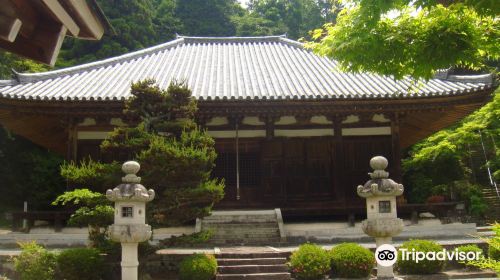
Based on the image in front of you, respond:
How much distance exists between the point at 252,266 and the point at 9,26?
6.75m

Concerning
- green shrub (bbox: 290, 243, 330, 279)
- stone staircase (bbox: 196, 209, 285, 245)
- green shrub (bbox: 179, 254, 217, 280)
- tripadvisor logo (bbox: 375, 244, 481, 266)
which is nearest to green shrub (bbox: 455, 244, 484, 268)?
tripadvisor logo (bbox: 375, 244, 481, 266)

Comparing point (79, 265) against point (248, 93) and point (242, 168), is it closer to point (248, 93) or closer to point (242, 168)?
point (242, 168)

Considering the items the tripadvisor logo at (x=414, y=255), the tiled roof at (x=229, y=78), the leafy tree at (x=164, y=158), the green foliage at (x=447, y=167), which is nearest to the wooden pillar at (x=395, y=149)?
the tiled roof at (x=229, y=78)

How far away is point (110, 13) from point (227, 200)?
24.2m

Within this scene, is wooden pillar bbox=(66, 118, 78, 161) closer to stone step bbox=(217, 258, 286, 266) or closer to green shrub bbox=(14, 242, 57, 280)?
green shrub bbox=(14, 242, 57, 280)

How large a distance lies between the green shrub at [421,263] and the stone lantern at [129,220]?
509cm

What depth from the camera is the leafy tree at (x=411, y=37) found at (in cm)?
512

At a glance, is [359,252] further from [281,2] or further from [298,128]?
[281,2]

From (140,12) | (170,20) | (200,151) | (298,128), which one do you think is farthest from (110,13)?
(200,151)

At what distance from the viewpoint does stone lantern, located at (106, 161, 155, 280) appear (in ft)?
25.7

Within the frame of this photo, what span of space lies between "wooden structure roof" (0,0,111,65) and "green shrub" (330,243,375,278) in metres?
6.50

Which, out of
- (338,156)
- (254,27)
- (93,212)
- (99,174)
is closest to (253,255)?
(93,212)

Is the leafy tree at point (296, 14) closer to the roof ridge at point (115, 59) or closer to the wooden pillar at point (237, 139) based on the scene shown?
the roof ridge at point (115, 59)

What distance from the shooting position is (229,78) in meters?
16.0
